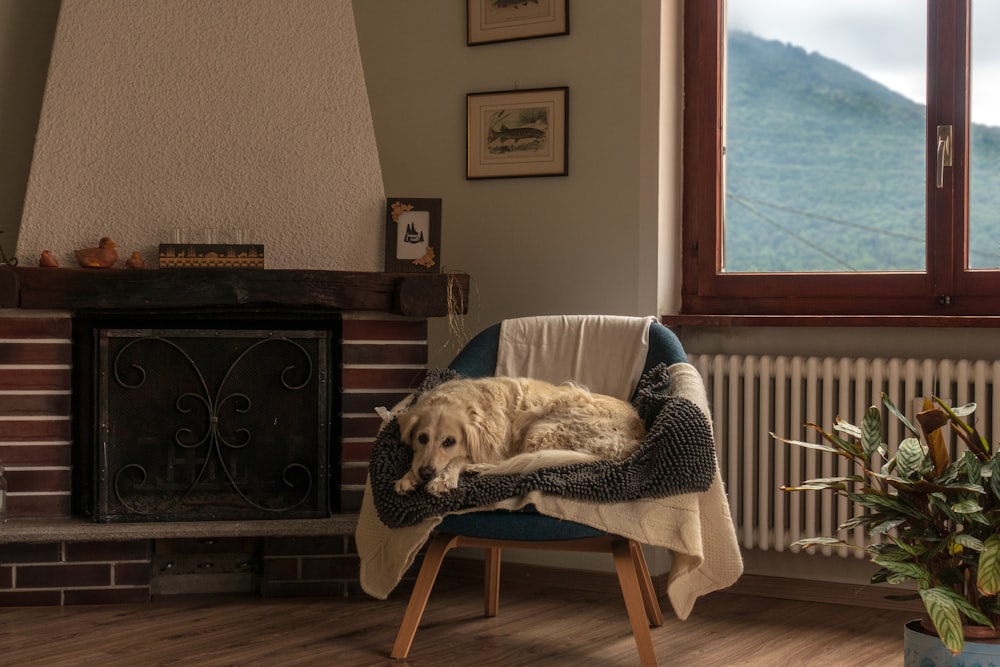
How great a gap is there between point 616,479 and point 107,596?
1.66 m

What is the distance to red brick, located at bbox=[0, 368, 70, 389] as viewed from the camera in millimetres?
3137

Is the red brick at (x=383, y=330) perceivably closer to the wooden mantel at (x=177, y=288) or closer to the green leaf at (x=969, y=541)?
the wooden mantel at (x=177, y=288)

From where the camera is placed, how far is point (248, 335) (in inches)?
126

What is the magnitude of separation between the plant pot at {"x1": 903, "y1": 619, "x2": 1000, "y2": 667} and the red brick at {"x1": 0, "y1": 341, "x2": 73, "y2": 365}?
95.9 inches

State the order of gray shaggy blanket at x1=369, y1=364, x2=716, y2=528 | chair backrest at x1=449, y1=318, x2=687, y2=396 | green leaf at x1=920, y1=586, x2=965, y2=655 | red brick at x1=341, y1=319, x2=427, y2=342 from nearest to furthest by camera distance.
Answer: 1. green leaf at x1=920, y1=586, x2=965, y2=655
2. gray shaggy blanket at x1=369, y1=364, x2=716, y2=528
3. chair backrest at x1=449, y1=318, x2=687, y2=396
4. red brick at x1=341, y1=319, x2=427, y2=342

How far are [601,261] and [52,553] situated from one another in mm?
1888

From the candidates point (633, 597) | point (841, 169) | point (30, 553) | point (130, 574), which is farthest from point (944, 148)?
point (30, 553)

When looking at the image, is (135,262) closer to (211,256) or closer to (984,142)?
(211,256)

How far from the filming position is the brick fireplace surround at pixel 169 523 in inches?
121

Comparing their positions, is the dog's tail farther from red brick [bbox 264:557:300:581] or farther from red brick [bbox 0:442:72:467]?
red brick [bbox 0:442:72:467]

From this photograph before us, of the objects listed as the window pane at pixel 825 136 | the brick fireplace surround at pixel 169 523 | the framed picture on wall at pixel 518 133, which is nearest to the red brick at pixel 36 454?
the brick fireplace surround at pixel 169 523

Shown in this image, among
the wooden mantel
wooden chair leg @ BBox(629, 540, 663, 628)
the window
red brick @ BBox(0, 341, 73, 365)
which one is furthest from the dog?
red brick @ BBox(0, 341, 73, 365)

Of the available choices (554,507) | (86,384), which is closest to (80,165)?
(86,384)

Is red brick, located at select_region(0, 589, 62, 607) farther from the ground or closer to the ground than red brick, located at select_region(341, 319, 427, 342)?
closer to the ground
